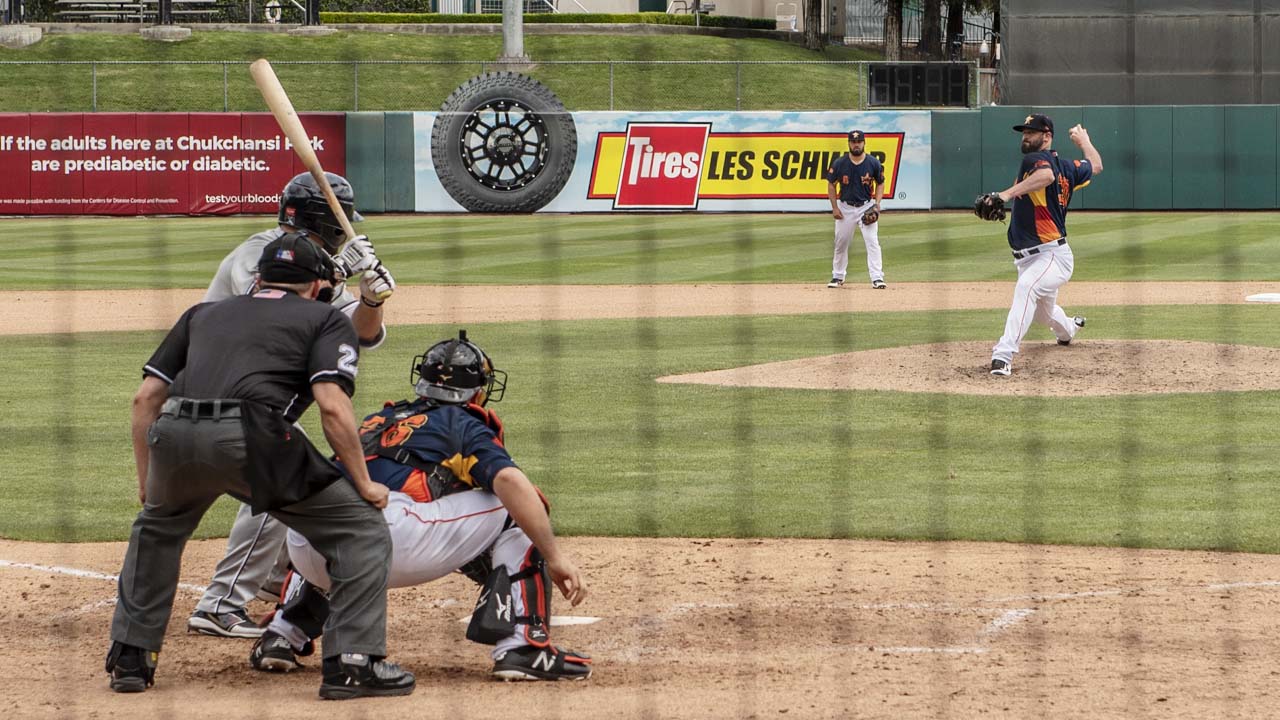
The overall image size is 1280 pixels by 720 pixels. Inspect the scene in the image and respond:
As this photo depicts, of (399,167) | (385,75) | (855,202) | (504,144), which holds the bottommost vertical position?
(855,202)

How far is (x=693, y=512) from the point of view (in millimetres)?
7449

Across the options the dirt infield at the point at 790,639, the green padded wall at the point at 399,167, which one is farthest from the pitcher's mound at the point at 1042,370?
the green padded wall at the point at 399,167

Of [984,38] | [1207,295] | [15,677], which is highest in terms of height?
[984,38]

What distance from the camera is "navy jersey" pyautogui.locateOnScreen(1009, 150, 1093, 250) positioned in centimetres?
1087

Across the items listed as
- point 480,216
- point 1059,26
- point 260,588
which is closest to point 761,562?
point 260,588

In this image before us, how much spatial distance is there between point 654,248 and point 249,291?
58.6 feet

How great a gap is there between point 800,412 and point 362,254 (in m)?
5.36

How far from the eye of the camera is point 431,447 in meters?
4.79

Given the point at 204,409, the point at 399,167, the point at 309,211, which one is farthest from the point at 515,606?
the point at 399,167

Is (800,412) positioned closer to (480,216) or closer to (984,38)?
(480,216)

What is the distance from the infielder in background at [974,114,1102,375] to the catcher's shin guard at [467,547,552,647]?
6.52 meters

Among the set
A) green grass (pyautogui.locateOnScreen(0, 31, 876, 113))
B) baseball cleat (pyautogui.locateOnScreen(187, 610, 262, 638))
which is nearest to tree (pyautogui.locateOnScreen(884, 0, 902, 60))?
green grass (pyautogui.locateOnScreen(0, 31, 876, 113))

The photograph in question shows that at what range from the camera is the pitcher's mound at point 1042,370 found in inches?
417

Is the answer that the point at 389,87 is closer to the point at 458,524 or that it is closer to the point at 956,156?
the point at 956,156
